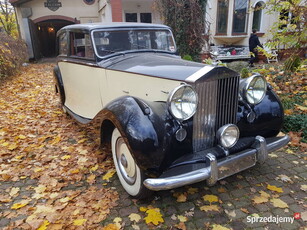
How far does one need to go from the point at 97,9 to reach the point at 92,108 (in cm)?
1405

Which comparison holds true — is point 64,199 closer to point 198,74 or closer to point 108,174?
point 108,174

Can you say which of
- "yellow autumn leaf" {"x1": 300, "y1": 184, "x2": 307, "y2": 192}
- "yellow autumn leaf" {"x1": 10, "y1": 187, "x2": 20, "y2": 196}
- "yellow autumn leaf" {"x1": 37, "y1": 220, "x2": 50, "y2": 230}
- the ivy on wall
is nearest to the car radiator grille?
"yellow autumn leaf" {"x1": 300, "y1": 184, "x2": 307, "y2": 192}

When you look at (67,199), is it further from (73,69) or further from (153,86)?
(73,69)

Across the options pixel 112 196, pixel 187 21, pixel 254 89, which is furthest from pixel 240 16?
pixel 112 196

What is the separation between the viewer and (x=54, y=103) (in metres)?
6.57

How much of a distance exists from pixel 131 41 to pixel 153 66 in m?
1.03

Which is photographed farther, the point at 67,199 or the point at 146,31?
the point at 146,31

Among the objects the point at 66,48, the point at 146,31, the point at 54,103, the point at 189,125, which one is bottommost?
the point at 54,103

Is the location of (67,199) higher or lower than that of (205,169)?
lower

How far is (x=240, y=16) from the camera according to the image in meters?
13.0

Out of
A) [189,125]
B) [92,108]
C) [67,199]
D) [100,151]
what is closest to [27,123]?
[92,108]

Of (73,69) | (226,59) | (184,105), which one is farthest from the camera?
(226,59)

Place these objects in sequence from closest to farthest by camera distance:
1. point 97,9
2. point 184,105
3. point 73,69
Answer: point 184,105 → point 73,69 → point 97,9

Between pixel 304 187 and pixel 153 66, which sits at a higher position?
pixel 153 66
